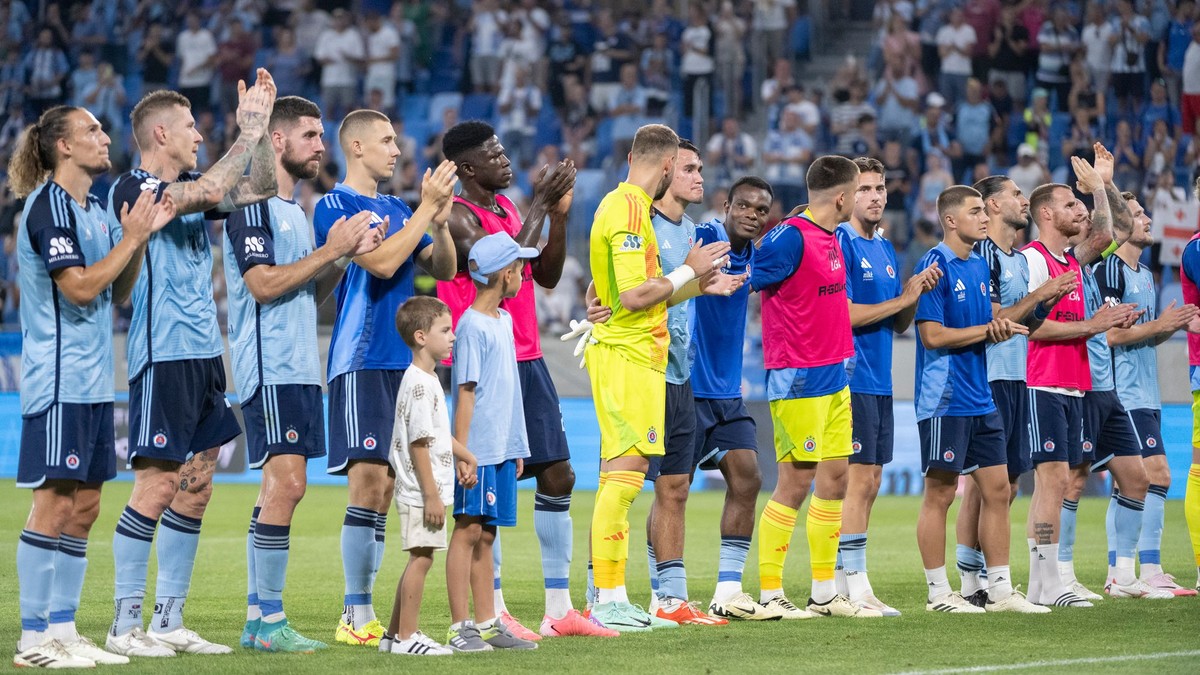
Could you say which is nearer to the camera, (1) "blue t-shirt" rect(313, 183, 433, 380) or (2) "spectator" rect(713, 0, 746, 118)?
(1) "blue t-shirt" rect(313, 183, 433, 380)

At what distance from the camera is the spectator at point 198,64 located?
26.6 metres

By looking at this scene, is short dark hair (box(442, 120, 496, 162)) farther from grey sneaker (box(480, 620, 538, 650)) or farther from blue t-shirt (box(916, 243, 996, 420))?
blue t-shirt (box(916, 243, 996, 420))

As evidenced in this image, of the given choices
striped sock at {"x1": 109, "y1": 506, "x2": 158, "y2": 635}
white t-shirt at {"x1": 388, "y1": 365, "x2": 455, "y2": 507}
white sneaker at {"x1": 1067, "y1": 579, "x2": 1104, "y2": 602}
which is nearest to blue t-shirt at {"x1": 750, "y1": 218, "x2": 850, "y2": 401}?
white sneaker at {"x1": 1067, "y1": 579, "x2": 1104, "y2": 602}

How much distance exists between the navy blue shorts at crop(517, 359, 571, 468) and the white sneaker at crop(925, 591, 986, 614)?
8.60ft

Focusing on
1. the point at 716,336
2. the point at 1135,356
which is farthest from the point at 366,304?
the point at 1135,356

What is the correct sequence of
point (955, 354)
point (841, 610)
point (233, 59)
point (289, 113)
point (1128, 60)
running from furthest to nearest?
point (233, 59) < point (1128, 60) < point (955, 354) < point (841, 610) < point (289, 113)

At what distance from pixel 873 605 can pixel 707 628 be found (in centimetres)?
130

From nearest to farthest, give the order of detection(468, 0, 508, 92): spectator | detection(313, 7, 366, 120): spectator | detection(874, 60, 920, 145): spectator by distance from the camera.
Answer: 1. detection(874, 60, 920, 145): spectator
2. detection(468, 0, 508, 92): spectator
3. detection(313, 7, 366, 120): spectator

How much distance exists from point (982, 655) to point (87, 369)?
4.27 meters

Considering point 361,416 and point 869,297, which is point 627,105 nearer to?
point 869,297

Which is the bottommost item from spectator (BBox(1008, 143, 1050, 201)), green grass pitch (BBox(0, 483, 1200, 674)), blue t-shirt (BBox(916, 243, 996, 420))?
green grass pitch (BBox(0, 483, 1200, 674))

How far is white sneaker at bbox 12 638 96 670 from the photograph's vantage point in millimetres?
6688

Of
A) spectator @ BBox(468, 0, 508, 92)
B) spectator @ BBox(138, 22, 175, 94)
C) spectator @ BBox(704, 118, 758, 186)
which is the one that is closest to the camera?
spectator @ BBox(704, 118, 758, 186)

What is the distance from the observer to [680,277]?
7.98 metres
